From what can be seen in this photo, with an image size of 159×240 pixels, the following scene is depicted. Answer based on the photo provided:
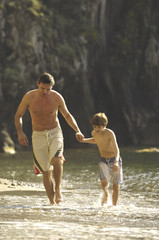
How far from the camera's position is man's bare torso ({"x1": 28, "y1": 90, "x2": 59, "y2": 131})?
9.13m

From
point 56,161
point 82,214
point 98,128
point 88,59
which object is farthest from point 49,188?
point 88,59

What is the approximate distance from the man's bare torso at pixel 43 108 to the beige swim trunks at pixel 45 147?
0.10 metres

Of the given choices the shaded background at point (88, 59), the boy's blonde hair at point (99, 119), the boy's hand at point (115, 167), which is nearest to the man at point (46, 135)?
the boy's blonde hair at point (99, 119)

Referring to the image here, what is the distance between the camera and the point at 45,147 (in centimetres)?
923

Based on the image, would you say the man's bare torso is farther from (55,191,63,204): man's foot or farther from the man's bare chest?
(55,191,63,204): man's foot

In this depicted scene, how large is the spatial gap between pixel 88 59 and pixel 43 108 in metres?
32.4

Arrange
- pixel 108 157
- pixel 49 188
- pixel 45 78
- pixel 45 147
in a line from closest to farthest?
1. pixel 45 78
2. pixel 49 188
3. pixel 45 147
4. pixel 108 157

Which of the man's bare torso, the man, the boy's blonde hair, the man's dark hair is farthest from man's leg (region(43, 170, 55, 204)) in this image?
the man's dark hair

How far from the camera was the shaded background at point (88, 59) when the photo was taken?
35219 millimetres

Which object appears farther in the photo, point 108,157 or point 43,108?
point 108,157

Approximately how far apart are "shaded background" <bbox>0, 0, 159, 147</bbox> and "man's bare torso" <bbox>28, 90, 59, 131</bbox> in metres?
24.7

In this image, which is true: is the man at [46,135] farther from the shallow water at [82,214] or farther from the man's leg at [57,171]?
the shallow water at [82,214]

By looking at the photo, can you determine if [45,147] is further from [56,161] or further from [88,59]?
[88,59]

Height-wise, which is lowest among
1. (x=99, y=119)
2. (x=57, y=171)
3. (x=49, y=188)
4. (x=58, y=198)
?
(x=58, y=198)
